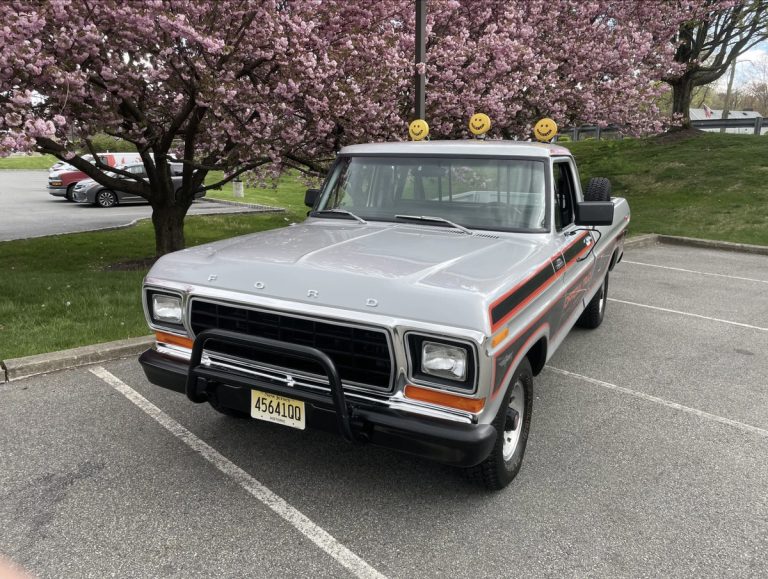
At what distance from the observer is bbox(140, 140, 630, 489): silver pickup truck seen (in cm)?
268

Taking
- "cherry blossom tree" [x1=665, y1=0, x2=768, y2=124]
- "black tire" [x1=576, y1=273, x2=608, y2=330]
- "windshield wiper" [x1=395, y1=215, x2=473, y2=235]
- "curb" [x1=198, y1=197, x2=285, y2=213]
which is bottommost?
"curb" [x1=198, y1=197, x2=285, y2=213]

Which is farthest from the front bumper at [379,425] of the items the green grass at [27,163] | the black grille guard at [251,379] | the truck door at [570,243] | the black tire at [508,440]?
the green grass at [27,163]

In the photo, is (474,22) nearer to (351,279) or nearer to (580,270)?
(580,270)

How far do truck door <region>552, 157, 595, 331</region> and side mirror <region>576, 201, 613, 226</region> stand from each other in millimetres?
156

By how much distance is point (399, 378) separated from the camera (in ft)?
9.06

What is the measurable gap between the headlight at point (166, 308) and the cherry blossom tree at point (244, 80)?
356 cm

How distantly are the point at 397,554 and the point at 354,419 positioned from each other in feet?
2.16

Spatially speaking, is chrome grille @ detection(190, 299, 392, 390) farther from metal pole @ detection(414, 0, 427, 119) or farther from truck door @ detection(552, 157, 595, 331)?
metal pole @ detection(414, 0, 427, 119)

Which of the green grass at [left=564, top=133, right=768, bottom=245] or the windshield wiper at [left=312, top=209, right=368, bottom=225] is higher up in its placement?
the windshield wiper at [left=312, top=209, right=368, bottom=225]

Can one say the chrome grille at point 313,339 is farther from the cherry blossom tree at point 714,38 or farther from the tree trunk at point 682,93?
the tree trunk at point 682,93

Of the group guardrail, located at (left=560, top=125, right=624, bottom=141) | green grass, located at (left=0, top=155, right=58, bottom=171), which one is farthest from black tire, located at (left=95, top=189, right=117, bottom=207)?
guardrail, located at (left=560, top=125, right=624, bottom=141)

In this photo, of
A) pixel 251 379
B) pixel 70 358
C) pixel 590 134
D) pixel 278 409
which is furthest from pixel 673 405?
pixel 590 134

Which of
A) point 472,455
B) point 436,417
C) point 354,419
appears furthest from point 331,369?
point 472,455

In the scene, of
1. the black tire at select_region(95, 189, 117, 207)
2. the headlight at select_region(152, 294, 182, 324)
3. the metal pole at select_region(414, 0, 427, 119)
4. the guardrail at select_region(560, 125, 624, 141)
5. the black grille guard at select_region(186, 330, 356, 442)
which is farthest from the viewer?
the guardrail at select_region(560, 125, 624, 141)
